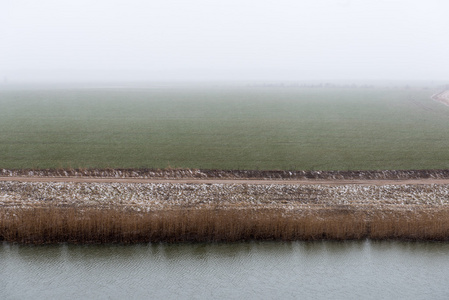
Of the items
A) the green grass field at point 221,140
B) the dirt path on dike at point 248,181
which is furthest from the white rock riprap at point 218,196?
the green grass field at point 221,140

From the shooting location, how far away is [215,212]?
917 inches

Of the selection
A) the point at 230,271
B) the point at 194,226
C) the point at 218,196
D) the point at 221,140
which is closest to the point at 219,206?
the point at 218,196

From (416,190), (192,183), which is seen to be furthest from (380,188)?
(192,183)

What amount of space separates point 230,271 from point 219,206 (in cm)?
530

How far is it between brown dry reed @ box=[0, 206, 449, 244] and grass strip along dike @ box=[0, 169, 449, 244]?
57mm

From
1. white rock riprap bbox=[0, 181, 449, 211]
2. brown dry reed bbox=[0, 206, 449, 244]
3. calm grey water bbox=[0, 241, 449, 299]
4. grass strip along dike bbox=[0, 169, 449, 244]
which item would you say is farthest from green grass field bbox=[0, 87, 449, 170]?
calm grey water bbox=[0, 241, 449, 299]

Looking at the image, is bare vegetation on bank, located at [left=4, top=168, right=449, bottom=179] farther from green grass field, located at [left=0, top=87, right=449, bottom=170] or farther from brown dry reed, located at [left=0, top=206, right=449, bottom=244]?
brown dry reed, located at [left=0, top=206, right=449, bottom=244]

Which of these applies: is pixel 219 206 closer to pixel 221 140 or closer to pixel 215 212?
pixel 215 212

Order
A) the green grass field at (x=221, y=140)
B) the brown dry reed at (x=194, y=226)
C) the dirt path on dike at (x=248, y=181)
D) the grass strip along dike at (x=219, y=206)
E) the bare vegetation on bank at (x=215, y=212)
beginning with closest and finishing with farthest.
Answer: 1. the brown dry reed at (x=194, y=226)
2. the bare vegetation on bank at (x=215, y=212)
3. the grass strip along dike at (x=219, y=206)
4. the dirt path on dike at (x=248, y=181)
5. the green grass field at (x=221, y=140)

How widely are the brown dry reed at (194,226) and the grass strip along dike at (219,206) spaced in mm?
57

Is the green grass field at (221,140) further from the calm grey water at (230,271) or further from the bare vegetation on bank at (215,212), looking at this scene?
the calm grey water at (230,271)

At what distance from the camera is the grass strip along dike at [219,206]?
71.2 feet

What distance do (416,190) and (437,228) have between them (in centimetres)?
560

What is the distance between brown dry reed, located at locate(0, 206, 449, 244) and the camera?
70.1ft
